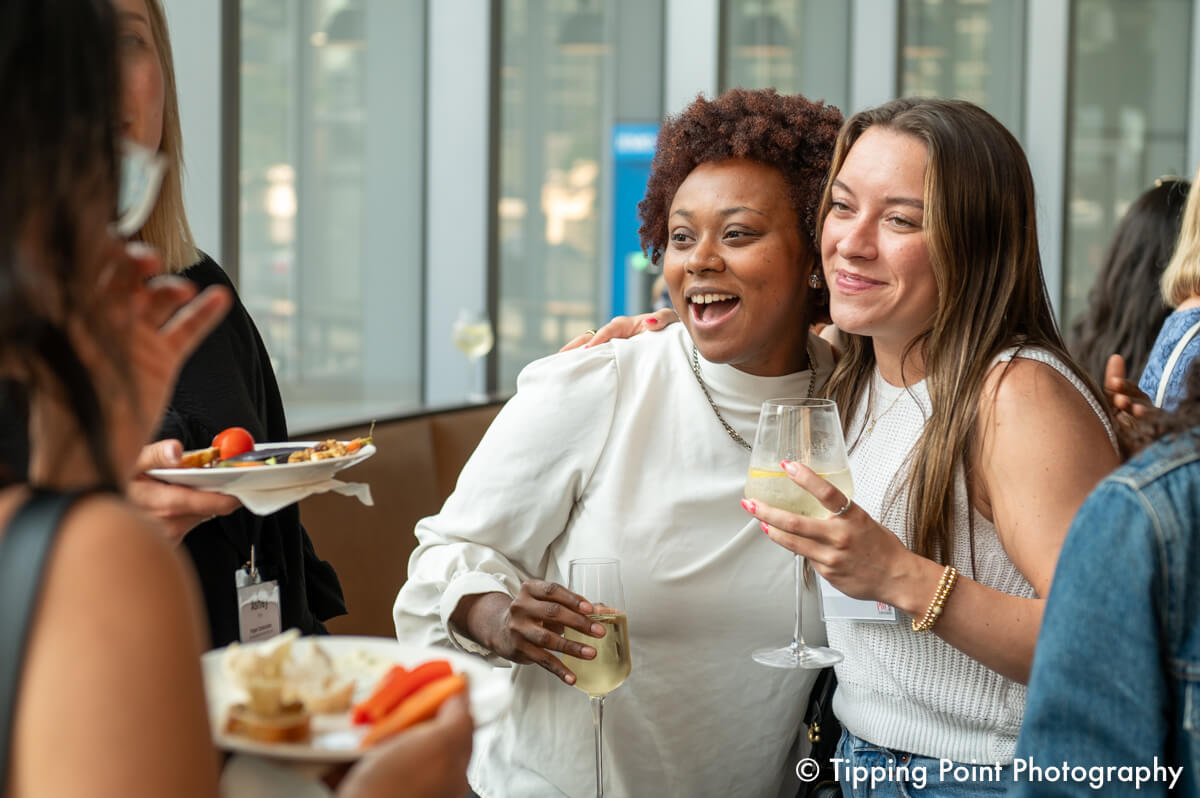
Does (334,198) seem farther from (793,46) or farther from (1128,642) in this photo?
(793,46)

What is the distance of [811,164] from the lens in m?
1.98

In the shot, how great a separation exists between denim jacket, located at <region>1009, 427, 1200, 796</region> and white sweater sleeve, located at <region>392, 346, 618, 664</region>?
3.02ft

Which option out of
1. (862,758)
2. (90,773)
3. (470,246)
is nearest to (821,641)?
(862,758)

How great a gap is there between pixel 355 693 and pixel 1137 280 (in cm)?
355

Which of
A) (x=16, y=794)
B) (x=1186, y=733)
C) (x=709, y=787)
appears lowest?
(x=709, y=787)

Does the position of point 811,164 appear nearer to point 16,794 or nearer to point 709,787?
point 709,787

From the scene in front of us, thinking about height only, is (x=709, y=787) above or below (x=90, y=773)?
below

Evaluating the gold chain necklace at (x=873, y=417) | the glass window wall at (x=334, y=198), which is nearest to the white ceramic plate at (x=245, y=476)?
the gold chain necklace at (x=873, y=417)

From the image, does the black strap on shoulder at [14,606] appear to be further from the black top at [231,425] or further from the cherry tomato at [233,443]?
the black top at [231,425]

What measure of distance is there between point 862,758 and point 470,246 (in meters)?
4.56

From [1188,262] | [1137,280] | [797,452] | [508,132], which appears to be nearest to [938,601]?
[797,452]

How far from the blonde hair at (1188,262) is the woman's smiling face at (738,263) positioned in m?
1.23

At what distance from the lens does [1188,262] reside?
270 centimetres

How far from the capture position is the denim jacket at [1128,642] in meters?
1.02
